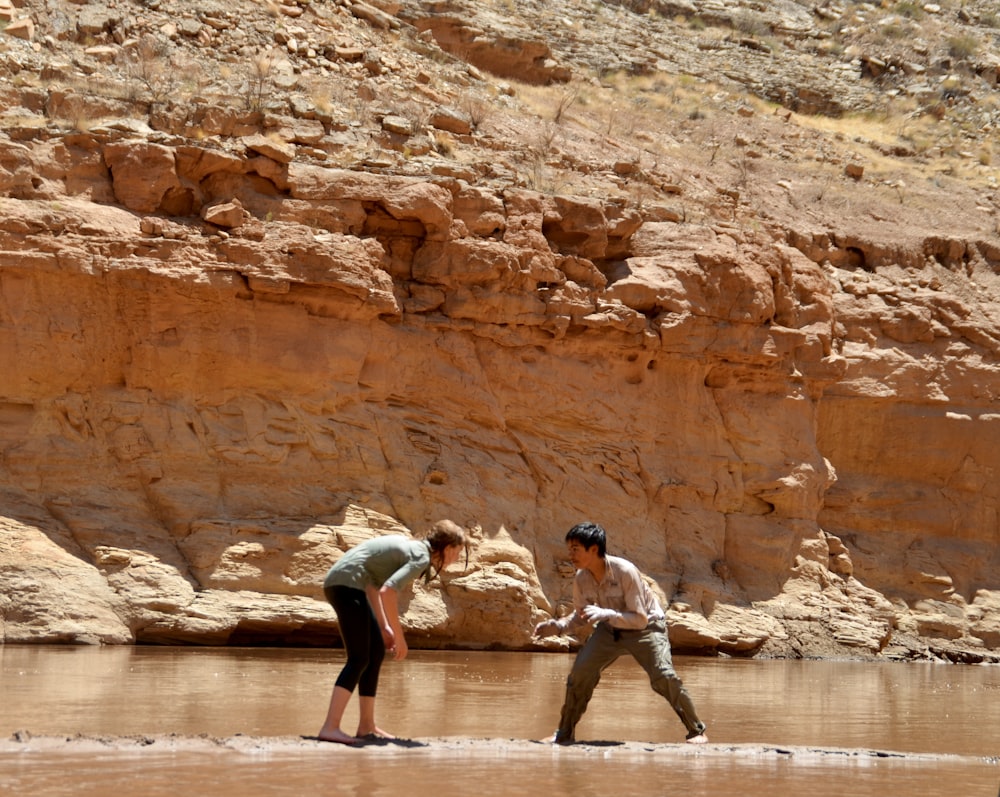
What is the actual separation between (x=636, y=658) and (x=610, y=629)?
22 cm

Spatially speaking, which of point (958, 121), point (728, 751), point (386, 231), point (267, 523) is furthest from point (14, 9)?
point (958, 121)

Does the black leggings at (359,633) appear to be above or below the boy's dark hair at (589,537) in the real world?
below

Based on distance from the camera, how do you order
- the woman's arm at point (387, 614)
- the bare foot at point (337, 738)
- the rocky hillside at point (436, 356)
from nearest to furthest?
the bare foot at point (337, 738) → the woman's arm at point (387, 614) → the rocky hillside at point (436, 356)

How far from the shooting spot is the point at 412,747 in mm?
7133

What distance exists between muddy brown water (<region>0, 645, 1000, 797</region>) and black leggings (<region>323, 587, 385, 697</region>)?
0.40 metres

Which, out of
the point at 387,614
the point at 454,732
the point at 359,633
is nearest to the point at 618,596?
the point at 454,732

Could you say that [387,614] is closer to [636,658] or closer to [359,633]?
[359,633]

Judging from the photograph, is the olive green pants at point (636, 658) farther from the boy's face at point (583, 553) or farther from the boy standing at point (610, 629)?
the boy's face at point (583, 553)

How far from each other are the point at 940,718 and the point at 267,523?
7.77 m

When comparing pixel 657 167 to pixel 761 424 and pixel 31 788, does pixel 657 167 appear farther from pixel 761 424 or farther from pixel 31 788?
pixel 31 788

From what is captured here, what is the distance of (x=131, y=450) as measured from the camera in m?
15.6

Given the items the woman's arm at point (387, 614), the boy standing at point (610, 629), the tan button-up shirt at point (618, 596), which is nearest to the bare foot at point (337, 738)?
the woman's arm at point (387, 614)

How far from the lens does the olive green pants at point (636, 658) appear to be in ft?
26.0

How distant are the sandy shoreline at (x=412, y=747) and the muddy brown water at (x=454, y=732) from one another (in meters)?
0.02
